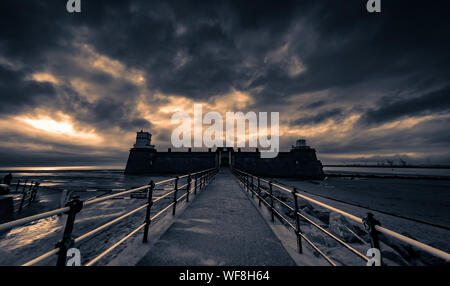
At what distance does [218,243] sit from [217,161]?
3551cm

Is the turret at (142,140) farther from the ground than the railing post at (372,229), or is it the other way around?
the turret at (142,140)

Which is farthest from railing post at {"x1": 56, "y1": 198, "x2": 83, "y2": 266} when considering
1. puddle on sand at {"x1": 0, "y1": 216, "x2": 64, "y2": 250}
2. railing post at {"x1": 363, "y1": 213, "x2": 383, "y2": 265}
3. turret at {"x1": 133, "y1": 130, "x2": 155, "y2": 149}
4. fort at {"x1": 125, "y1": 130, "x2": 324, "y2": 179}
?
turret at {"x1": 133, "y1": 130, "x2": 155, "y2": 149}

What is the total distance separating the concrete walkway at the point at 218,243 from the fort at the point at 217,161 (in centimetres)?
3390

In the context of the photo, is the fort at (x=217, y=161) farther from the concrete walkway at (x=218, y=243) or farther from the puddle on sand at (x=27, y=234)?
the concrete walkway at (x=218, y=243)

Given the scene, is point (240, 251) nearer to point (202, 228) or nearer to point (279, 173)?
point (202, 228)

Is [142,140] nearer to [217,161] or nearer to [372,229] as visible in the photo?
[217,161]

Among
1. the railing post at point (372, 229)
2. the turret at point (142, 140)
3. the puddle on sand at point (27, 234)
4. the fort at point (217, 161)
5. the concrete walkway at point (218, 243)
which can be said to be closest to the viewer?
the railing post at point (372, 229)

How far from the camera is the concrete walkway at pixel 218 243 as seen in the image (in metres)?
2.44

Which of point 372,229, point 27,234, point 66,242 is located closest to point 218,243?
point 66,242

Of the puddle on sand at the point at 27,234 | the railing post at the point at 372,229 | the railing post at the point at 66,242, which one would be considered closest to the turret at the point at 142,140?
the puddle on sand at the point at 27,234

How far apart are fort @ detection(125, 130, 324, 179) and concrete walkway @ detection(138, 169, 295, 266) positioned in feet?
111
